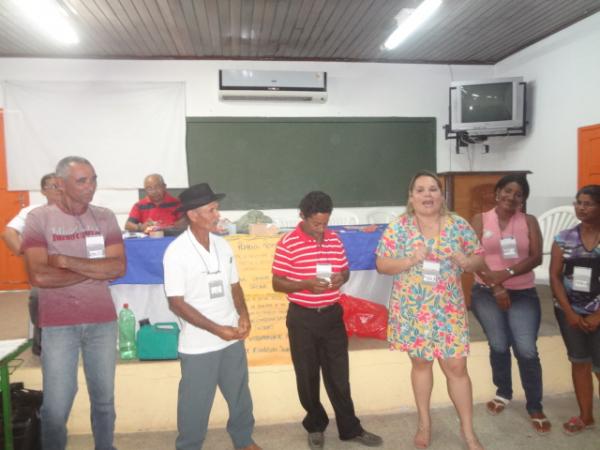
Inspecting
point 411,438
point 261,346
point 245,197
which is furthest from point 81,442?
point 245,197

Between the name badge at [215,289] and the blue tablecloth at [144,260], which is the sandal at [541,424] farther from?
the blue tablecloth at [144,260]

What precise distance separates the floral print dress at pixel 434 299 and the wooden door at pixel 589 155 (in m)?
3.69

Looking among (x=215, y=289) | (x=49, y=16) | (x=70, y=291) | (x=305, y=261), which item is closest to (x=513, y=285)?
(x=305, y=261)

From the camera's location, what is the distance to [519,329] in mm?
2734

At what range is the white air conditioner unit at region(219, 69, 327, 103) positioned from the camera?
21.0 ft

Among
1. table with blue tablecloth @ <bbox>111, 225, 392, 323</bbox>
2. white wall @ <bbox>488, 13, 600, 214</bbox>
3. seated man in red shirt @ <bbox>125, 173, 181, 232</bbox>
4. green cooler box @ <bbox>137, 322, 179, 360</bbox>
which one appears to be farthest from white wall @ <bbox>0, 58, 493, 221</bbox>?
green cooler box @ <bbox>137, 322, 179, 360</bbox>

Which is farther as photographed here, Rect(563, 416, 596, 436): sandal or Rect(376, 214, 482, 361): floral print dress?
Rect(563, 416, 596, 436): sandal

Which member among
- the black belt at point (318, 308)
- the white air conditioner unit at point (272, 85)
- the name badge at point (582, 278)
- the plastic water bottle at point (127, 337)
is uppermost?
the white air conditioner unit at point (272, 85)

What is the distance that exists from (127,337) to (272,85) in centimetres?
440

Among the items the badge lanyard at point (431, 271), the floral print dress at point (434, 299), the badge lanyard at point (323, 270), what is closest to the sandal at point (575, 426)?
the floral print dress at point (434, 299)

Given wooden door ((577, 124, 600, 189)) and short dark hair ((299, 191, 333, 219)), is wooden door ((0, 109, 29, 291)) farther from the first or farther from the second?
wooden door ((577, 124, 600, 189))

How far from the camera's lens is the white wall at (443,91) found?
543 centimetres

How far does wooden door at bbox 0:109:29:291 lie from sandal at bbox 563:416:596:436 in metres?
6.55

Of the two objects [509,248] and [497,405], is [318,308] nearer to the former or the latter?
[509,248]
